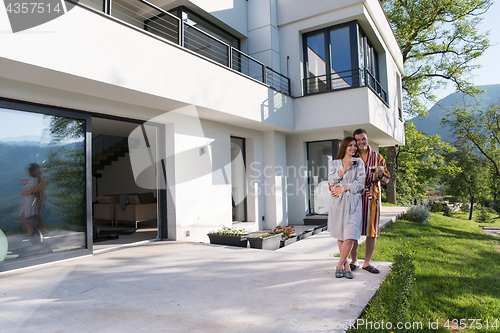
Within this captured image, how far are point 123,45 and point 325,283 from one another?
4198 mm

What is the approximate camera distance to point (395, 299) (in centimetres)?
257

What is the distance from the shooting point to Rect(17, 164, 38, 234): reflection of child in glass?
14.1ft

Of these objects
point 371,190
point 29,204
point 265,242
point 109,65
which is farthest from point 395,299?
point 29,204

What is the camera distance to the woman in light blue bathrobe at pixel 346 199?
135 inches

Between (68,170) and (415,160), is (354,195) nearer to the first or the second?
(68,170)

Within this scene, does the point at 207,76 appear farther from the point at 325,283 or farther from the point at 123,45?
the point at 325,283

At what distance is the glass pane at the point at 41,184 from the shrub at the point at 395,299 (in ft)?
14.3

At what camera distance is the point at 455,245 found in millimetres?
6441

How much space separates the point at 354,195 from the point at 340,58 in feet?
21.7

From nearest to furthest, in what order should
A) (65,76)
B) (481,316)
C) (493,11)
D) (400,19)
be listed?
(481,316) < (65,76) < (493,11) < (400,19)

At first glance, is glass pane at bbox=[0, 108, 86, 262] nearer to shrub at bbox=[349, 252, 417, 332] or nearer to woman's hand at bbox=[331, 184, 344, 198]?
woman's hand at bbox=[331, 184, 344, 198]

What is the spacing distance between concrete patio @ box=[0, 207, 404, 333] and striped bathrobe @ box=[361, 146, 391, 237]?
547 millimetres

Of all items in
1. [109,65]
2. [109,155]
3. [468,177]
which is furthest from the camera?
[468,177]

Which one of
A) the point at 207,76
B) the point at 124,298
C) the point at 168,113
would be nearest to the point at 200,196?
the point at 168,113
